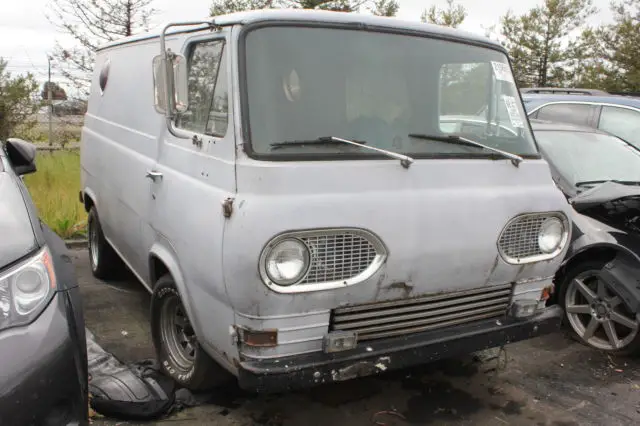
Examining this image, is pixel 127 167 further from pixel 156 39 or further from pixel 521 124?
pixel 521 124

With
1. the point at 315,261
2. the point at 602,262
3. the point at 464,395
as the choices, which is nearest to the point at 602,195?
the point at 602,262

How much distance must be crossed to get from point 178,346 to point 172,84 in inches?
64.1

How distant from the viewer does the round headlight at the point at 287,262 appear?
269 cm

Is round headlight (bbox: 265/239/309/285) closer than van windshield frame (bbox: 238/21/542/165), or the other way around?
round headlight (bbox: 265/239/309/285)

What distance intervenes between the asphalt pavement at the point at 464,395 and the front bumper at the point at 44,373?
3.59 ft

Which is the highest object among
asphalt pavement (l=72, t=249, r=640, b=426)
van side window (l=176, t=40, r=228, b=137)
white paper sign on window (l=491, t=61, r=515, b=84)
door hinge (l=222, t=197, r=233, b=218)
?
white paper sign on window (l=491, t=61, r=515, b=84)

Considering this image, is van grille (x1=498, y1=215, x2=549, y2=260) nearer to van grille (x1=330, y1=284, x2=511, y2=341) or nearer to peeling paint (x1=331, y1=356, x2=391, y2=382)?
van grille (x1=330, y1=284, x2=511, y2=341)

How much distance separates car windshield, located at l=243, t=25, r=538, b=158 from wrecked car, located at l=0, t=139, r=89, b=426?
107cm

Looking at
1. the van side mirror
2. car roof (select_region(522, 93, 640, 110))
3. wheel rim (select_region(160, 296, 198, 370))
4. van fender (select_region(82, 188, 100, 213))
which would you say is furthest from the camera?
car roof (select_region(522, 93, 640, 110))

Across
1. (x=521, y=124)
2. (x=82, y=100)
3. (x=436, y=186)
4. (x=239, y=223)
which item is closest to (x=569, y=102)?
(x=521, y=124)

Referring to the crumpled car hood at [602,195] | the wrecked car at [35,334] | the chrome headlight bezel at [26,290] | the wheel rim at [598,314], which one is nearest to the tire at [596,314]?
the wheel rim at [598,314]

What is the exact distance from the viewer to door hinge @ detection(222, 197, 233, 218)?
2719mm

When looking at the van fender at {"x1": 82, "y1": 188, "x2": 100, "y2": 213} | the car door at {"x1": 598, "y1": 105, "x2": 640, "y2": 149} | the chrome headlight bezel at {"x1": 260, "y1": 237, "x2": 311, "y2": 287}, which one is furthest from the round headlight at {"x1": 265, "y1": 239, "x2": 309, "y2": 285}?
the car door at {"x1": 598, "y1": 105, "x2": 640, "y2": 149}

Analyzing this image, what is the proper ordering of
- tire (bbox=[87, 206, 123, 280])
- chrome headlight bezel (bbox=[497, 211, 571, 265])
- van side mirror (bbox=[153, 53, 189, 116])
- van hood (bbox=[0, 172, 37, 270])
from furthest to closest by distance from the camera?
tire (bbox=[87, 206, 123, 280]) < chrome headlight bezel (bbox=[497, 211, 571, 265]) < van side mirror (bbox=[153, 53, 189, 116]) < van hood (bbox=[0, 172, 37, 270])
